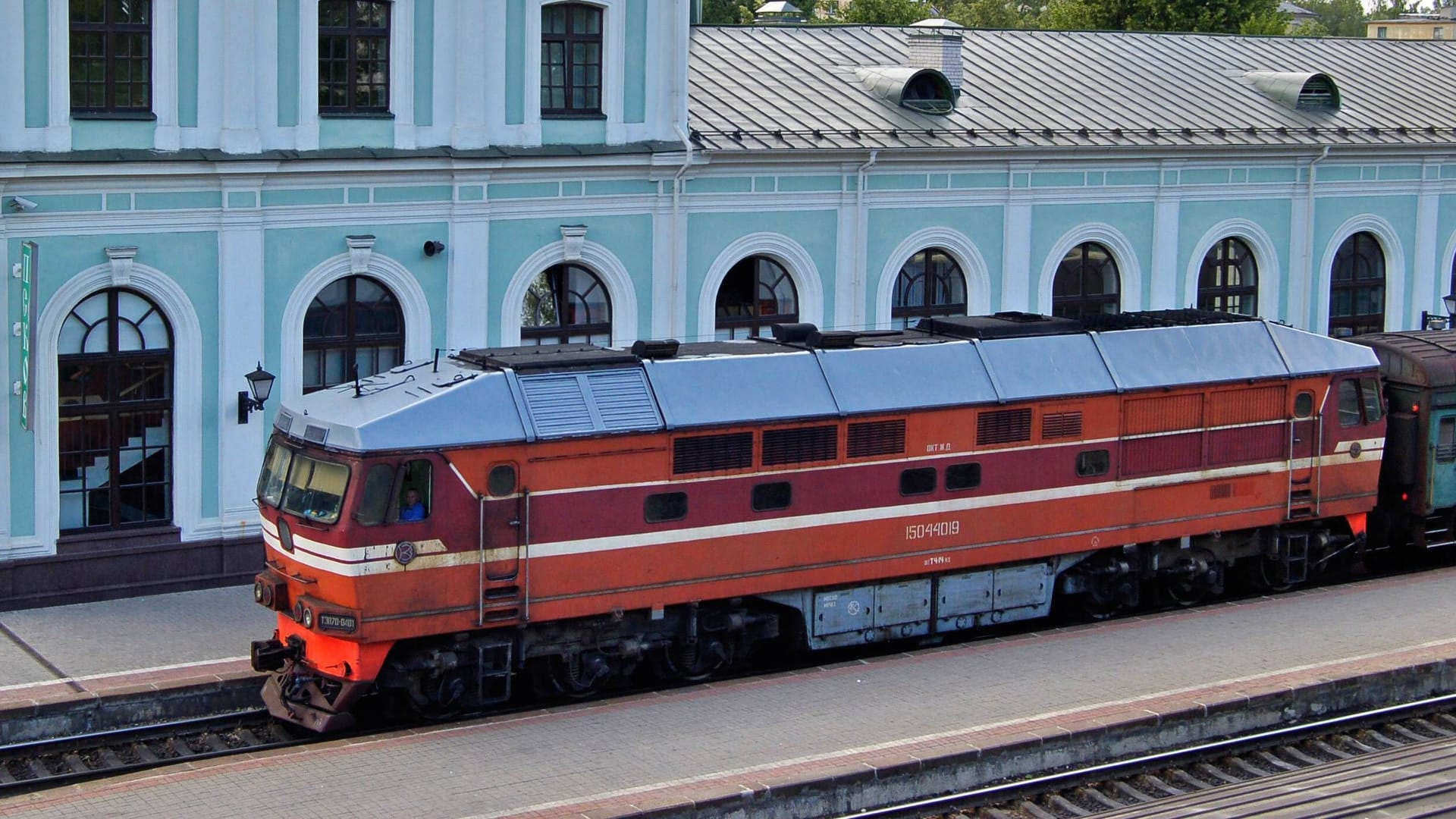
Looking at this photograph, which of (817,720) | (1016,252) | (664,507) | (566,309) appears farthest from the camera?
(1016,252)

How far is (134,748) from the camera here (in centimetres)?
1650

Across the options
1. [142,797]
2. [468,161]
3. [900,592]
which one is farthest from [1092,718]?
[468,161]

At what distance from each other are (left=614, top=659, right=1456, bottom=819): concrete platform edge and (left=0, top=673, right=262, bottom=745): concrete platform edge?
5037 millimetres

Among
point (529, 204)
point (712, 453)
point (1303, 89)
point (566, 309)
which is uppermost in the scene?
point (1303, 89)

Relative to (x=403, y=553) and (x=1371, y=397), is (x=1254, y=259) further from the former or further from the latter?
(x=403, y=553)

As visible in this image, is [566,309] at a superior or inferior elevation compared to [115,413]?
superior

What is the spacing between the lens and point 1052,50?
3158cm

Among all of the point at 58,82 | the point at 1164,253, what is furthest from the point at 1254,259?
the point at 58,82

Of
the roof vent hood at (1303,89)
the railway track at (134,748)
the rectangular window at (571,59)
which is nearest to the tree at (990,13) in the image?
the roof vent hood at (1303,89)

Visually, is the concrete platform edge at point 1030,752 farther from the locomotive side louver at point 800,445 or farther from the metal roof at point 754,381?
the metal roof at point 754,381

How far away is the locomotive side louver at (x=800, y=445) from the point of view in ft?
59.4

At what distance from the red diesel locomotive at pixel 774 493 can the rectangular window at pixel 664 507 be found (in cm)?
3

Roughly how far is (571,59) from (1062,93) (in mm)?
9407

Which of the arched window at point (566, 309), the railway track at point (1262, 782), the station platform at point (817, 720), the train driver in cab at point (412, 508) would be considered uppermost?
the arched window at point (566, 309)
